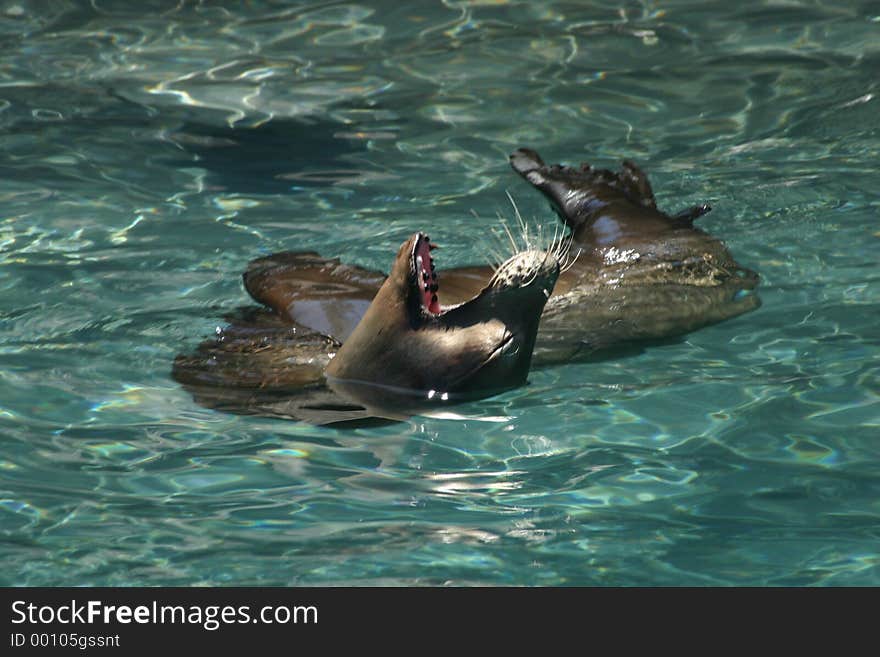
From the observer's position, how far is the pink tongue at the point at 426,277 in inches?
166

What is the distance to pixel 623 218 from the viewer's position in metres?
6.24

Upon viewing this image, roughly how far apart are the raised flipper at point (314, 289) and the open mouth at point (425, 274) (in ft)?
2.36

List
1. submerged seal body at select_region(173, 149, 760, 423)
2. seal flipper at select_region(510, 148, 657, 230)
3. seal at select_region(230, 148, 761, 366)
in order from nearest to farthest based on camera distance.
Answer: submerged seal body at select_region(173, 149, 760, 423)
seal at select_region(230, 148, 761, 366)
seal flipper at select_region(510, 148, 657, 230)

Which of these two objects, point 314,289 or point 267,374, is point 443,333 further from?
point 314,289

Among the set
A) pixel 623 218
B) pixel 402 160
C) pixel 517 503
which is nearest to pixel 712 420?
pixel 517 503

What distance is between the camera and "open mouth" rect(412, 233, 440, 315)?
4199 mm

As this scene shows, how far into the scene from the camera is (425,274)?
4.34 meters

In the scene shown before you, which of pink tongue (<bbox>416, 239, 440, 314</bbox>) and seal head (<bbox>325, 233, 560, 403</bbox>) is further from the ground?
pink tongue (<bbox>416, 239, 440, 314</bbox>)

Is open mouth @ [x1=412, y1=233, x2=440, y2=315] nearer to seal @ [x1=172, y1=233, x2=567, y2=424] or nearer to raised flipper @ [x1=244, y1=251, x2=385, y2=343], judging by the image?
seal @ [x1=172, y1=233, x2=567, y2=424]

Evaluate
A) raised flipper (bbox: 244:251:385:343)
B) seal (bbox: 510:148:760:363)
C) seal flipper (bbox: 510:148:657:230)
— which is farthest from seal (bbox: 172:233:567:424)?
seal flipper (bbox: 510:148:657:230)

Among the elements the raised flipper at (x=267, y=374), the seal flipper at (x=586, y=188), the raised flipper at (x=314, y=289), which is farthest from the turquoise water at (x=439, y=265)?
the seal flipper at (x=586, y=188)

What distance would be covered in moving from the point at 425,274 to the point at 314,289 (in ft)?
3.84

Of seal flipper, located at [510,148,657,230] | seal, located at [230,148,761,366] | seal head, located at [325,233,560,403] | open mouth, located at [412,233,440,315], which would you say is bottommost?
seal head, located at [325,233,560,403]
